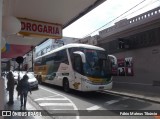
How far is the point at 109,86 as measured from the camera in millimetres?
15320

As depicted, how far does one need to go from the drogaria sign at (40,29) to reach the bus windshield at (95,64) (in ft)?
19.7

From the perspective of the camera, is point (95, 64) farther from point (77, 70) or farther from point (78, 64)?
point (77, 70)

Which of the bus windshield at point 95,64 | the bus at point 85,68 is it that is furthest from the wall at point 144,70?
the bus windshield at point 95,64

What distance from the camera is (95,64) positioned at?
49.3ft

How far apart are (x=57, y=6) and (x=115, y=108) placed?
6.27 meters

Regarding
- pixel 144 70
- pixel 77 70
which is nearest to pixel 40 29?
pixel 77 70

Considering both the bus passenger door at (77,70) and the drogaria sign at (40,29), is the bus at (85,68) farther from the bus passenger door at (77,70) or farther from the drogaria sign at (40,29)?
the drogaria sign at (40,29)

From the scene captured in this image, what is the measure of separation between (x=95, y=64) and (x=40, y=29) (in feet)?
23.7

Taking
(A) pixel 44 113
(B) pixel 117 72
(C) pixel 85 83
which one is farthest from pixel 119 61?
(A) pixel 44 113

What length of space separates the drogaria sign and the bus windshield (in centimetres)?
600

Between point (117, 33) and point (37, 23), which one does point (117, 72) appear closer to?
point (117, 33)

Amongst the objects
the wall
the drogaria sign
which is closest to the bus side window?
the wall

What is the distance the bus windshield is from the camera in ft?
48.1

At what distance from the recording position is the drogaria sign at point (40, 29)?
26.3ft
